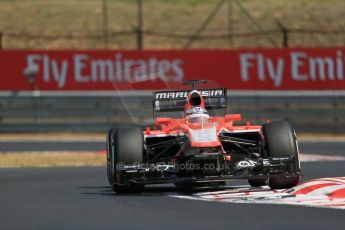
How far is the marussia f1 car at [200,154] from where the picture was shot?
12836 millimetres

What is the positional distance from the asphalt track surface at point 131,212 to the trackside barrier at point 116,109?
12.6m

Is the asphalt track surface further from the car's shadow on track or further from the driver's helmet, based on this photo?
the driver's helmet

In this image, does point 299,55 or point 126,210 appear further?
point 299,55

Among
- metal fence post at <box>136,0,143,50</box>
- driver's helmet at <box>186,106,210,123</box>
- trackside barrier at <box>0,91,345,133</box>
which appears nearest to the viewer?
driver's helmet at <box>186,106,210,123</box>

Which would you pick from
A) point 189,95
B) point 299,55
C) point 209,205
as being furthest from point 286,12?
point 209,205

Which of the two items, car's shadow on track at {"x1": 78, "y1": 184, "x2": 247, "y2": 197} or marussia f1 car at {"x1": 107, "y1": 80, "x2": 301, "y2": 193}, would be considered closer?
marussia f1 car at {"x1": 107, "y1": 80, "x2": 301, "y2": 193}

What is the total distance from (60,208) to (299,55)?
1723 centimetres

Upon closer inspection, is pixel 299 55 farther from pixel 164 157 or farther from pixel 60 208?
pixel 60 208

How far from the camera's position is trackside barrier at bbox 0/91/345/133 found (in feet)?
90.1

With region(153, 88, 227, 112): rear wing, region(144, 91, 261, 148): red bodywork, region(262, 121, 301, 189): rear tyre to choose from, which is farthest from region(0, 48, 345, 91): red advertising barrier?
region(262, 121, 301, 189): rear tyre

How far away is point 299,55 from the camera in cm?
2797

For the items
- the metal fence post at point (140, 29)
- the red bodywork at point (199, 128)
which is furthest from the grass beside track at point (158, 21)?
the red bodywork at point (199, 128)

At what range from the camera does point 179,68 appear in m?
28.5

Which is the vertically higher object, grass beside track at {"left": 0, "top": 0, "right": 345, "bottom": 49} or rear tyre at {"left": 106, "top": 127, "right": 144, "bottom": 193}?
grass beside track at {"left": 0, "top": 0, "right": 345, "bottom": 49}
